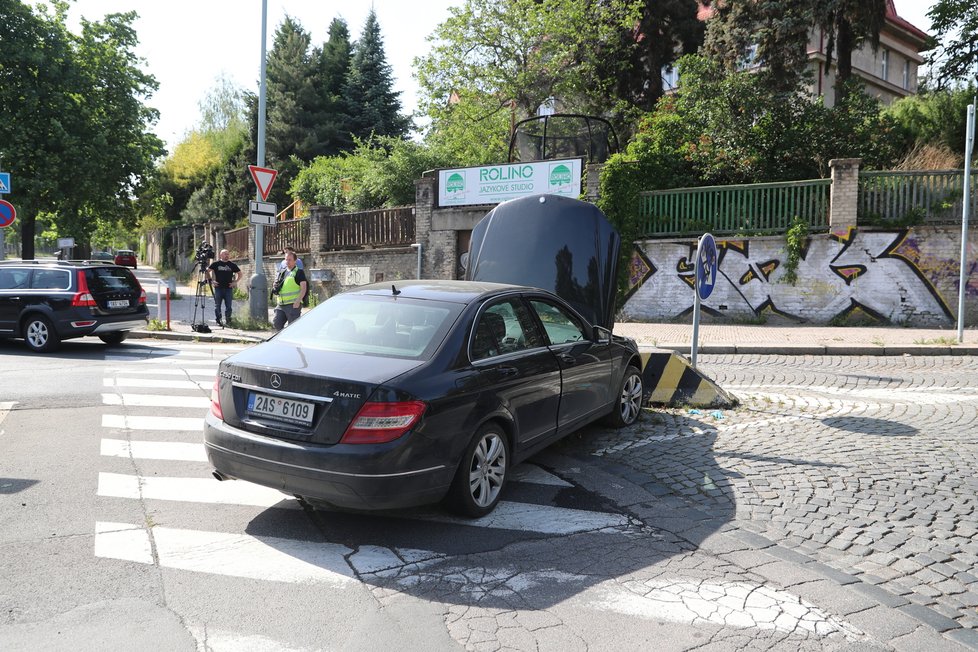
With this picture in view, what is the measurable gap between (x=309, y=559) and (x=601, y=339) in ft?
10.6

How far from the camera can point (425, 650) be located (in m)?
3.11

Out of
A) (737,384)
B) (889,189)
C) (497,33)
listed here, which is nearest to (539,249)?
(737,384)

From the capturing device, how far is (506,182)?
67.9ft

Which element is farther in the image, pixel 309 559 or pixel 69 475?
pixel 69 475

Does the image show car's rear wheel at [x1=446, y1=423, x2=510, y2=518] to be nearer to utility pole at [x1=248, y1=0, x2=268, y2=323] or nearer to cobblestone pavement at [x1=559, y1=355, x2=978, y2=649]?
cobblestone pavement at [x1=559, y1=355, x2=978, y2=649]

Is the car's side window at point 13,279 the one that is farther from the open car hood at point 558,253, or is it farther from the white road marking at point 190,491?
the white road marking at point 190,491

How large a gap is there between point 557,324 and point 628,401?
1.58m

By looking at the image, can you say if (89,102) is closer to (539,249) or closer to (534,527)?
(539,249)

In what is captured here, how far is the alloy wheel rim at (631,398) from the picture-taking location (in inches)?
277

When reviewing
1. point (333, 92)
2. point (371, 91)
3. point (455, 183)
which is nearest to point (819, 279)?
point (455, 183)

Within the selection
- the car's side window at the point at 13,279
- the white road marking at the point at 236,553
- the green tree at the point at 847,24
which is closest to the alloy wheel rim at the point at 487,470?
the white road marking at the point at 236,553

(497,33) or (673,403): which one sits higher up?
(497,33)

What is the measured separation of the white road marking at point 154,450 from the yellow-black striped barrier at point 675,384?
4.49 metres

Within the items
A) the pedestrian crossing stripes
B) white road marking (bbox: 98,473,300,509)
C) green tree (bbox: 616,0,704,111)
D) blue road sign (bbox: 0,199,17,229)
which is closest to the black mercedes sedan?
the pedestrian crossing stripes
